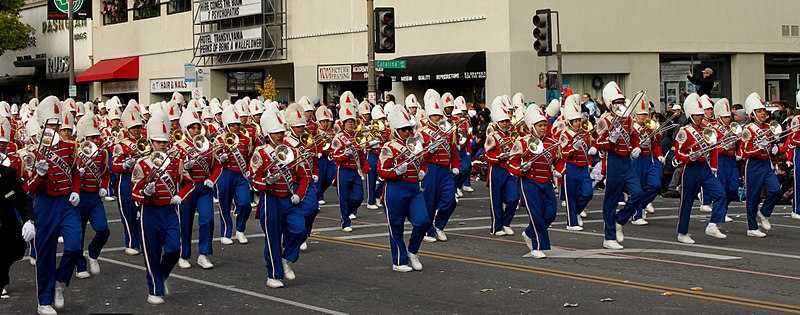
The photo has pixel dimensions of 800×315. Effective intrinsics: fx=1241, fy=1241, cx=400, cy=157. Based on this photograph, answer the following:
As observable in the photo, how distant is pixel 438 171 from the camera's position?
1642cm

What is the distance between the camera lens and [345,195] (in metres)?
18.7

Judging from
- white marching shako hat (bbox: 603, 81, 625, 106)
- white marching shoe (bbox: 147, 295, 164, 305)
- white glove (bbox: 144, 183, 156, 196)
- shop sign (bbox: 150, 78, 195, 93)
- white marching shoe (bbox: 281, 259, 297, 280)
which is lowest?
white marching shoe (bbox: 147, 295, 164, 305)

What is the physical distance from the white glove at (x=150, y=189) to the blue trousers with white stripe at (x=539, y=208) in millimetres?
4750

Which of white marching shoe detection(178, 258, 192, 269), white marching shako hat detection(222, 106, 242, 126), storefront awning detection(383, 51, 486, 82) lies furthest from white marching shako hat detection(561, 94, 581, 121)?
storefront awning detection(383, 51, 486, 82)

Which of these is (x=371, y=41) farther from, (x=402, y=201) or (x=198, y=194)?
(x=402, y=201)

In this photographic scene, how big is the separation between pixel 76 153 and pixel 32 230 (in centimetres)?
223

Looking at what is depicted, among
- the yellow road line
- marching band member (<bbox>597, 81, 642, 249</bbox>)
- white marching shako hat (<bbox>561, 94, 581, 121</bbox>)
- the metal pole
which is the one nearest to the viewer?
the yellow road line

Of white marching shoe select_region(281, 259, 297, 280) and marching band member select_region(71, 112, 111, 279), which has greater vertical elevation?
marching band member select_region(71, 112, 111, 279)

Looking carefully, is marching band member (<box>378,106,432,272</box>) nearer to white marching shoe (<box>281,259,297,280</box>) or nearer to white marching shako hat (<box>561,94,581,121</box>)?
white marching shoe (<box>281,259,297,280</box>)

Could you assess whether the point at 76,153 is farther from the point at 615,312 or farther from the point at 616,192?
the point at 616,192

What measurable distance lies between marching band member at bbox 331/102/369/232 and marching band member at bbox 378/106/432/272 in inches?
170

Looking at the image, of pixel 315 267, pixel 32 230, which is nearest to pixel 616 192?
pixel 315 267

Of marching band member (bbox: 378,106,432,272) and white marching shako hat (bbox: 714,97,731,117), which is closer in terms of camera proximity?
marching band member (bbox: 378,106,432,272)

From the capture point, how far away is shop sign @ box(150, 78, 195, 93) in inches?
2086
